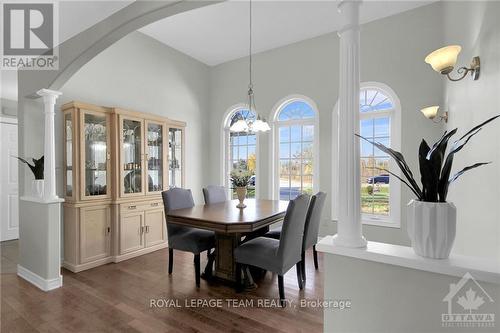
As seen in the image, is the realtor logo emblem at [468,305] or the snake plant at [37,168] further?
the snake plant at [37,168]

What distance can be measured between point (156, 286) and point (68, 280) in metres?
1.06

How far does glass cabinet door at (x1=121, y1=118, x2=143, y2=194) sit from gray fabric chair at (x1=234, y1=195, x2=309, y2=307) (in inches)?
80.7

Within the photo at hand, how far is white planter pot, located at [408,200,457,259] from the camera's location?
1066 mm

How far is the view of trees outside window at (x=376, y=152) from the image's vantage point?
384 centimetres

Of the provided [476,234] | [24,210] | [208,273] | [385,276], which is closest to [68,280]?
[24,210]

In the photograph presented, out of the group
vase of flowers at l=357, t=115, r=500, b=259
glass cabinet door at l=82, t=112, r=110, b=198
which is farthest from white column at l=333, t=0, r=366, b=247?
glass cabinet door at l=82, t=112, r=110, b=198

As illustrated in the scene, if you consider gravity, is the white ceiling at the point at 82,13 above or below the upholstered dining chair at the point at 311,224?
above

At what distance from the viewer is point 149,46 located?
434 centimetres

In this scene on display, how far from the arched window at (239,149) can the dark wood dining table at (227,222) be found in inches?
73.9

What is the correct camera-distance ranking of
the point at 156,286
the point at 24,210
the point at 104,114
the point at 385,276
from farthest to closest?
the point at 104,114
the point at 24,210
the point at 156,286
the point at 385,276

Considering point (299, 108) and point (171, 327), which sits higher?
point (299, 108)

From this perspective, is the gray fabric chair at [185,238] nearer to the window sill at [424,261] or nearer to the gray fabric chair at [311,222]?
the gray fabric chair at [311,222]

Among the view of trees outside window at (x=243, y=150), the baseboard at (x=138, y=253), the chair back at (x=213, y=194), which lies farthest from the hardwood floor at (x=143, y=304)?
the view of trees outside window at (x=243, y=150)

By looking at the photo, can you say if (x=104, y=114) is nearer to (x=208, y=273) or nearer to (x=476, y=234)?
(x=208, y=273)
